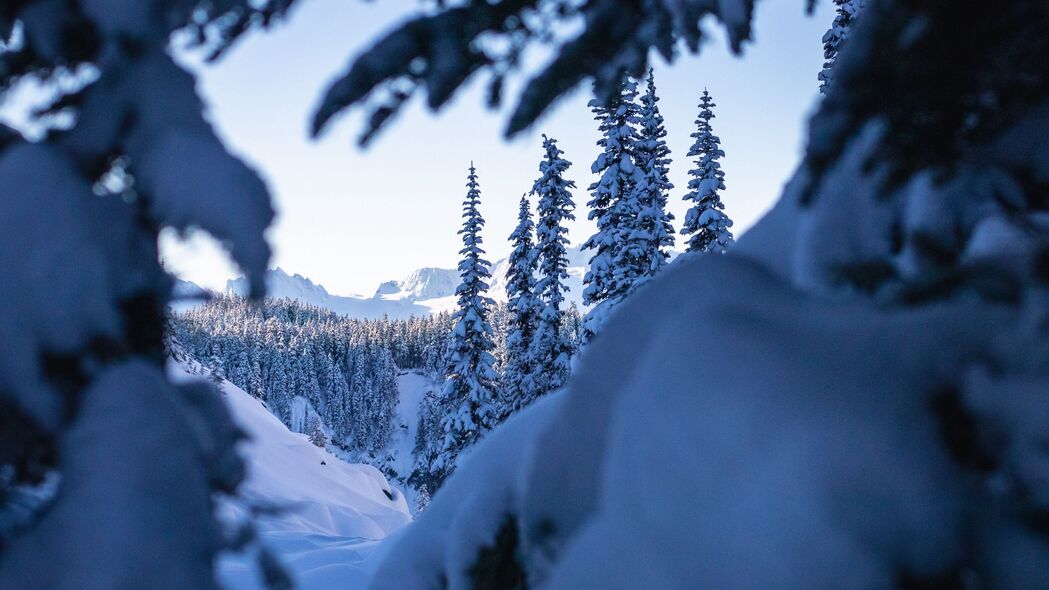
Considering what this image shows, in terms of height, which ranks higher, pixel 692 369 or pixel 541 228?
pixel 541 228

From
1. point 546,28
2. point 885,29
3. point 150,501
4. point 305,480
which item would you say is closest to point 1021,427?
point 885,29

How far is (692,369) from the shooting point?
1477 millimetres

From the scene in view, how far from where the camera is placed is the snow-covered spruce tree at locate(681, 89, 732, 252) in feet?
63.0

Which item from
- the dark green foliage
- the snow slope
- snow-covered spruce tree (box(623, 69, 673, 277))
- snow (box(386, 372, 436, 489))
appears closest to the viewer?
the dark green foliage

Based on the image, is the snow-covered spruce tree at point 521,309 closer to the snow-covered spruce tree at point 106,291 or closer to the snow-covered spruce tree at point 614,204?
the snow-covered spruce tree at point 614,204

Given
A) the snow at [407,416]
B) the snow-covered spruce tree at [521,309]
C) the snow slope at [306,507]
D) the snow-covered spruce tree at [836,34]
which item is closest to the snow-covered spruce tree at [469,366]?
the snow-covered spruce tree at [521,309]

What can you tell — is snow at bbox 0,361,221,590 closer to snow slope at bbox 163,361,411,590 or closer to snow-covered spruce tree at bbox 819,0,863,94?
snow slope at bbox 163,361,411,590

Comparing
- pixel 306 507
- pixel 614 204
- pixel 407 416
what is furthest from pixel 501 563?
pixel 407 416

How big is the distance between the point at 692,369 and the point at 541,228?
75.3 feet

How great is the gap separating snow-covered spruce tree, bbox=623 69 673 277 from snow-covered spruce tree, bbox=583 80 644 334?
0.19 metres

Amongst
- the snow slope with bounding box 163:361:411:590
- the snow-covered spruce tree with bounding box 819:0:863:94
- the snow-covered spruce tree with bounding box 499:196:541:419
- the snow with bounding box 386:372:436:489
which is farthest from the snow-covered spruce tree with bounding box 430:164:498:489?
the snow with bounding box 386:372:436:489

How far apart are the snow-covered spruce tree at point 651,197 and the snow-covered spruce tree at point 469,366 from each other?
7236 mm

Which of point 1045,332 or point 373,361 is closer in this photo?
point 1045,332

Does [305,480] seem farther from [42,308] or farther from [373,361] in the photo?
[373,361]
